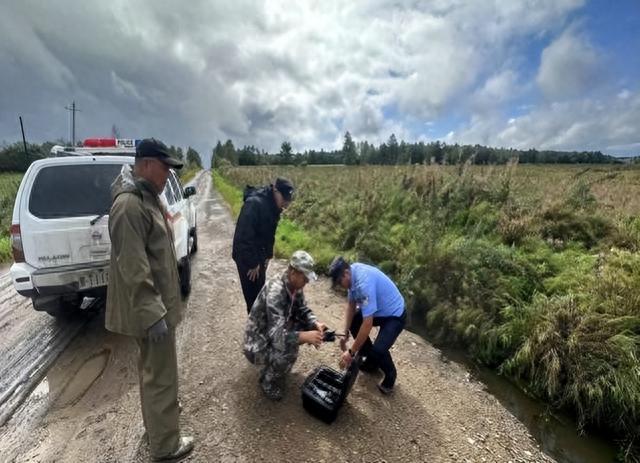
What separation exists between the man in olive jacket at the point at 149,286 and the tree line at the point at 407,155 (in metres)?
7.64

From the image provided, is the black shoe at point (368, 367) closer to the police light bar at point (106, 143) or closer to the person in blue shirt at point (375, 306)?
the person in blue shirt at point (375, 306)

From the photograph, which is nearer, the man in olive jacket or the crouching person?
the man in olive jacket

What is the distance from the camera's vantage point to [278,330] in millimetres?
2900

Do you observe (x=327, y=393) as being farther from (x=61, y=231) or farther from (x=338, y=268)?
(x=61, y=231)

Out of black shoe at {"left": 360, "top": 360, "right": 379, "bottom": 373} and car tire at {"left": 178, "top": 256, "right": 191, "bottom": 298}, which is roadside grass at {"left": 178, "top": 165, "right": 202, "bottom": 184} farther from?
black shoe at {"left": 360, "top": 360, "right": 379, "bottom": 373}

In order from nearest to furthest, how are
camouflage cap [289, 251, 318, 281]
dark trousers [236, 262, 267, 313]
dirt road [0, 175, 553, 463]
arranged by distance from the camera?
dirt road [0, 175, 553, 463], camouflage cap [289, 251, 318, 281], dark trousers [236, 262, 267, 313]

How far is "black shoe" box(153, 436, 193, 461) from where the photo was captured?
8.09ft

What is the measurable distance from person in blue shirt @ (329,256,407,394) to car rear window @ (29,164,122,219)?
2926 mm

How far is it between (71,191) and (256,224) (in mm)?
2272

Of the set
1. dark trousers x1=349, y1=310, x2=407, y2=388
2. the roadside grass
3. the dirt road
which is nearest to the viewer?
the dirt road

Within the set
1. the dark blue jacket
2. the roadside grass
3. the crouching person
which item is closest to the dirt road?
the crouching person

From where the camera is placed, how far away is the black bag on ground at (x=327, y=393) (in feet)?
9.52

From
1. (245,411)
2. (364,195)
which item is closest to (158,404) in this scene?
(245,411)

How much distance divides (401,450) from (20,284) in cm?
410
